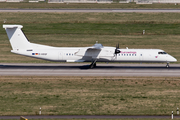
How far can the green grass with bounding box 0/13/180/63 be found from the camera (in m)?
69.7

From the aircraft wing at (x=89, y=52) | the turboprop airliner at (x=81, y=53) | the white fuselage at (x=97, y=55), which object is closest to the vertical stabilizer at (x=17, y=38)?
the turboprop airliner at (x=81, y=53)

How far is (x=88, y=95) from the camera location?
34.2 meters

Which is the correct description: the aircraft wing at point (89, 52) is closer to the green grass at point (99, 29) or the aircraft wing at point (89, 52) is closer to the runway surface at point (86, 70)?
the runway surface at point (86, 70)

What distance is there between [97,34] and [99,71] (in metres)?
32.9

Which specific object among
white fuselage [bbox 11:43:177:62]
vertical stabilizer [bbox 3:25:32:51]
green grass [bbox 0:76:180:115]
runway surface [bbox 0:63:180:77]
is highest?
vertical stabilizer [bbox 3:25:32:51]

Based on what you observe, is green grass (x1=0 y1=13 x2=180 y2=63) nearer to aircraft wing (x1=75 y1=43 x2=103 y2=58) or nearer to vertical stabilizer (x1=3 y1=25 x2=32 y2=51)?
vertical stabilizer (x1=3 y1=25 x2=32 y2=51)

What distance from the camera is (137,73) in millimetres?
44219

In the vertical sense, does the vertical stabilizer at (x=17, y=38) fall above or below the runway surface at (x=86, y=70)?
above

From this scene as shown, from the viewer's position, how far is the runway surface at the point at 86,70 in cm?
4397

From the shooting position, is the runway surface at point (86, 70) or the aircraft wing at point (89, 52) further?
the aircraft wing at point (89, 52)

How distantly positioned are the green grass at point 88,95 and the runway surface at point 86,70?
94.7 inches

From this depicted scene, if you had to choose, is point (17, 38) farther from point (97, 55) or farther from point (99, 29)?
point (99, 29)

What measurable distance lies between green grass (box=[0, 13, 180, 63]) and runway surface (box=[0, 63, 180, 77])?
42.1 feet

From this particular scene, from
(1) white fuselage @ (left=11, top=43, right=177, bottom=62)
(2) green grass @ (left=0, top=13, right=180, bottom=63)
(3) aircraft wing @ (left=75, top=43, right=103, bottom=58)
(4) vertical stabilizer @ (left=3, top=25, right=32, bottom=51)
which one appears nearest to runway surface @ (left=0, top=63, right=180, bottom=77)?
(1) white fuselage @ (left=11, top=43, right=177, bottom=62)
